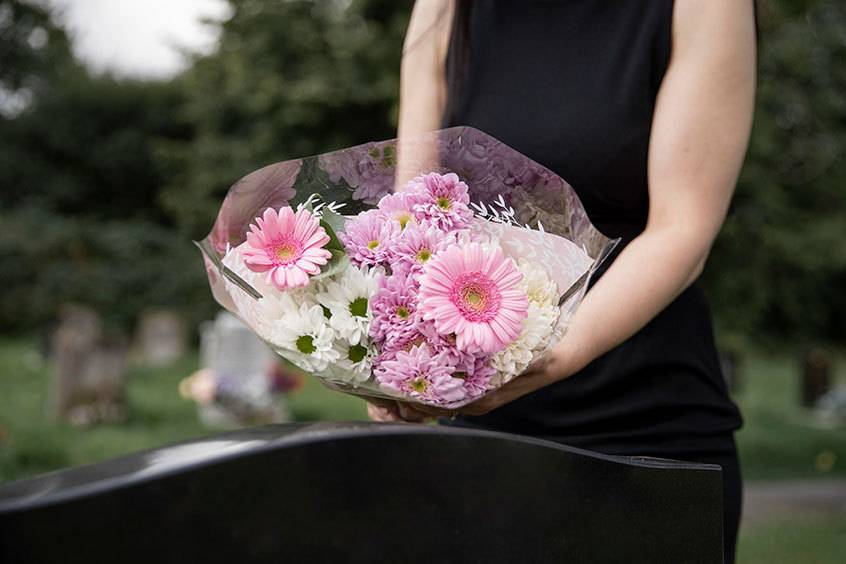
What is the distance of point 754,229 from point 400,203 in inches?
357

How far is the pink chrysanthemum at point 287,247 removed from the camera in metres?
1.29

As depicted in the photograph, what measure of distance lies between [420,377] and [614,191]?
26.4 inches

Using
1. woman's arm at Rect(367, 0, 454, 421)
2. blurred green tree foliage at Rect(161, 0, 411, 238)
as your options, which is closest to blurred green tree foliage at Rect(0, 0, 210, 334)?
blurred green tree foliage at Rect(161, 0, 411, 238)

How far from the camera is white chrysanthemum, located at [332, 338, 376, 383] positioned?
4.25 ft

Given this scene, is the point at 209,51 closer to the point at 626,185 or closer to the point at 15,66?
the point at 15,66

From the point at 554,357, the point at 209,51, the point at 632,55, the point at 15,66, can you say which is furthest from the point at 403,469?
the point at 15,66

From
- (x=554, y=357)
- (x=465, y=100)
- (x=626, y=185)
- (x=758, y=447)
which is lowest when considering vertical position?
(x=758, y=447)

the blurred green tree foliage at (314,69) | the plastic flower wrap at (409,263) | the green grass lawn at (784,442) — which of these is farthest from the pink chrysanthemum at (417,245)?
the blurred green tree foliage at (314,69)

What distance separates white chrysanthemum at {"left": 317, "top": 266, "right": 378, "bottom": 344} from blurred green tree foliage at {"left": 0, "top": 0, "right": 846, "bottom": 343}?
111 centimetres

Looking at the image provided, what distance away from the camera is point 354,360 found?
4.28 ft

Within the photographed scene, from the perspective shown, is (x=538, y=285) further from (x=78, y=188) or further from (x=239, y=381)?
(x=78, y=188)

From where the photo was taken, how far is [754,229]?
→ 387 inches

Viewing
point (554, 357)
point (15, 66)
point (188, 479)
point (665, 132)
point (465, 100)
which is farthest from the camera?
point (15, 66)

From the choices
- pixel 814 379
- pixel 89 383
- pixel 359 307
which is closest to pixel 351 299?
pixel 359 307
